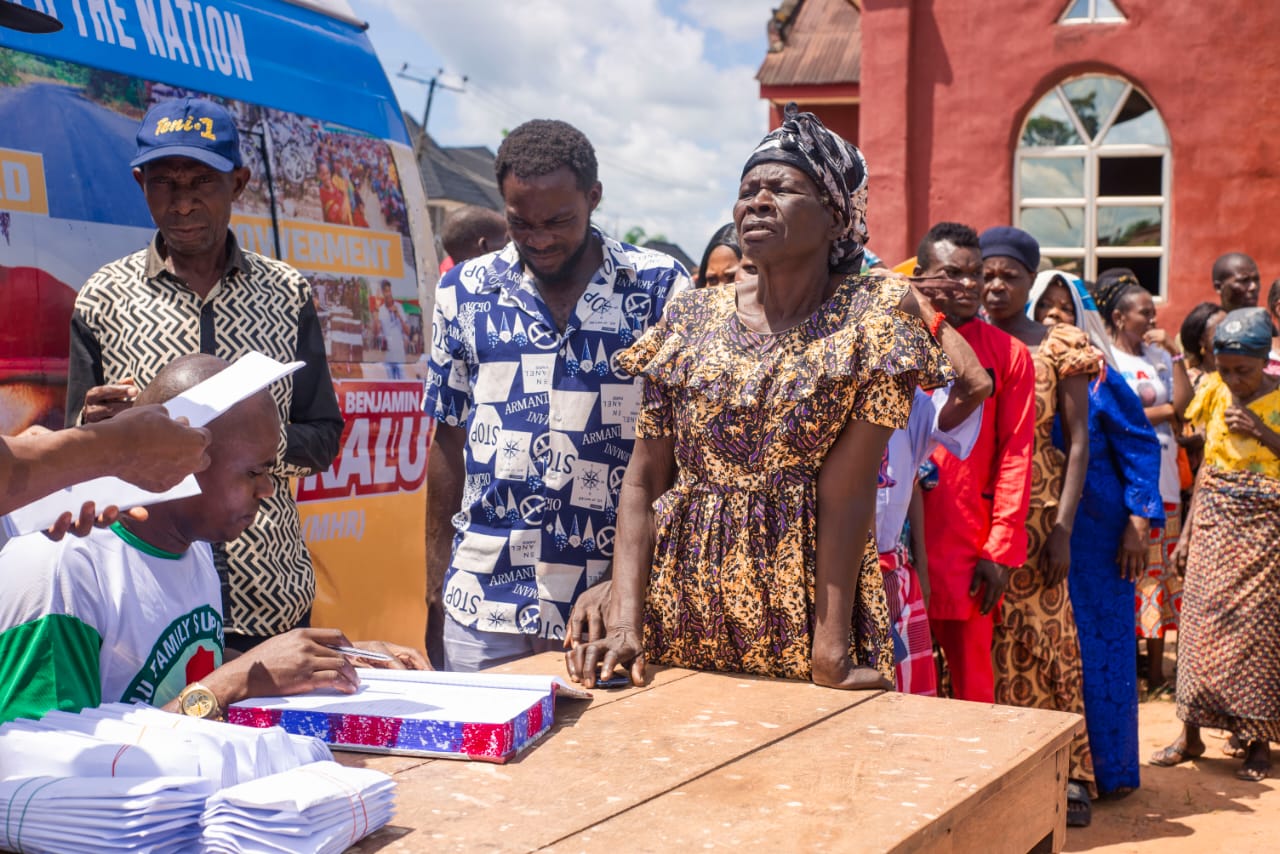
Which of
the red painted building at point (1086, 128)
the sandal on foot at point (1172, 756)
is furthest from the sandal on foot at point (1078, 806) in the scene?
the red painted building at point (1086, 128)

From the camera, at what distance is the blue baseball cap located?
324cm

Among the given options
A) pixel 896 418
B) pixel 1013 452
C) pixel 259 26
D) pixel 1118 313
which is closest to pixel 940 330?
pixel 1013 452

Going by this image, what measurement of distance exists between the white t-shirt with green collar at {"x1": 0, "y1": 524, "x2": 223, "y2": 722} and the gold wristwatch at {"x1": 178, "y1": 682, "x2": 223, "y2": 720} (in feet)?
0.43

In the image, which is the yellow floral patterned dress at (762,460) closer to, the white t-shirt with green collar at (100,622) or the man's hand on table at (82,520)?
the white t-shirt with green collar at (100,622)

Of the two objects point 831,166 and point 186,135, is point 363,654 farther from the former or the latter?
point 186,135

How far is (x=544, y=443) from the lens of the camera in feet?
10.4

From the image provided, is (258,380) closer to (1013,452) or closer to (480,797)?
(480,797)

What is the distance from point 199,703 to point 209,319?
156 centimetres

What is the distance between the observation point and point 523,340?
3.22 metres

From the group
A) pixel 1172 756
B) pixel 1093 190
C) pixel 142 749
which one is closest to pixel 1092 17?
pixel 1093 190

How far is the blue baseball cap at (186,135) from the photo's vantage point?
3.24 metres

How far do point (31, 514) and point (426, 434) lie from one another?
3.20m

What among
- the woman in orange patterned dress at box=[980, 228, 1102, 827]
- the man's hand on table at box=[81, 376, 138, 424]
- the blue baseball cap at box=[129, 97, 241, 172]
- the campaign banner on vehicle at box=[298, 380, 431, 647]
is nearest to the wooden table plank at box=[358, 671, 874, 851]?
the man's hand on table at box=[81, 376, 138, 424]

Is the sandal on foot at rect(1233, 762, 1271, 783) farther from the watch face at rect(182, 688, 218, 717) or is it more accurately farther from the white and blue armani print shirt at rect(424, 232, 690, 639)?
the watch face at rect(182, 688, 218, 717)
